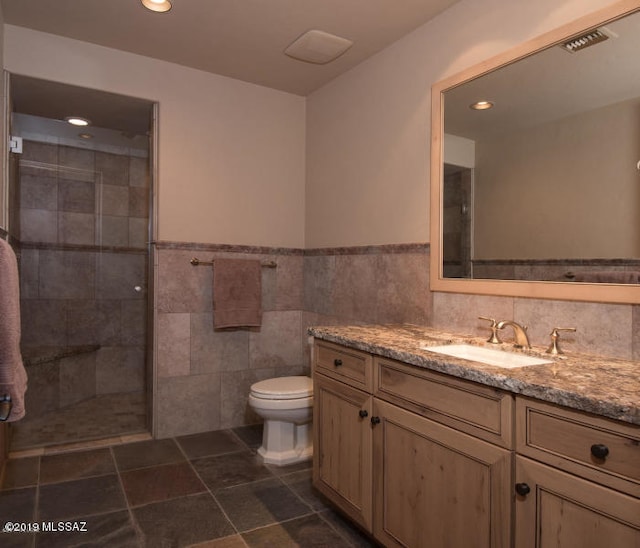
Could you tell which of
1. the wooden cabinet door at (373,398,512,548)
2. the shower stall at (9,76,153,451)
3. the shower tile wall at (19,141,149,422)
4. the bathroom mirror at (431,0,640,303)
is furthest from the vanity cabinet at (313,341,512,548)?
the shower tile wall at (19,141,149,422)

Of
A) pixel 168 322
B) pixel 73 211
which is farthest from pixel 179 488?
pixel 73 211

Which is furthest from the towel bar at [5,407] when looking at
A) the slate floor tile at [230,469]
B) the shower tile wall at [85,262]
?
the shower tile wall at [85,262]

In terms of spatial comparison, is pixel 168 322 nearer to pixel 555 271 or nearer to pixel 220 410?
pixel 220 410

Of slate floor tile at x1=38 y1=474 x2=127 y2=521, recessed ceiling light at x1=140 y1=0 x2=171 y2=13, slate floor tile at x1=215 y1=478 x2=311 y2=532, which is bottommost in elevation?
slate floor tile at x1=215 y1=478 x2=311 y2=532

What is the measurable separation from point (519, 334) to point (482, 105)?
106 centimetres

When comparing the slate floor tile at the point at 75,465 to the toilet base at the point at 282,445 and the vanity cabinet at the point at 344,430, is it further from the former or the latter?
the vanity cabinet at the point at 344,430

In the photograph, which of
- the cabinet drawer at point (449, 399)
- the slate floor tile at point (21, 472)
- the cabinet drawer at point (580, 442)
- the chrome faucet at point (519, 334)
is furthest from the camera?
the slate floor tile at point (21, 472)

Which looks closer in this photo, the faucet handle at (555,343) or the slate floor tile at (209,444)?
the faucet handle at (555,343)

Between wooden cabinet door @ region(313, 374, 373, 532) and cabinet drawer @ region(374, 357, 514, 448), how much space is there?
6.4 inches

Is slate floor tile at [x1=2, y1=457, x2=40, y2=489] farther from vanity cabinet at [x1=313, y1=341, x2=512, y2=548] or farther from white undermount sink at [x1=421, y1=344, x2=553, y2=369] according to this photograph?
white undermount sink at [x1=421, y1=344, x2=553, y2=369]

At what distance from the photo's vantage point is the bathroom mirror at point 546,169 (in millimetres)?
1585

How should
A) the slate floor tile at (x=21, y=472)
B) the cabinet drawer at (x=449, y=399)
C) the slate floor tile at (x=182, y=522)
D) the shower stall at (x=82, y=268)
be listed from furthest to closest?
the shower stall at (x=82, y=268), the slate floor tile at (x=21, y=472), the slate floor tile at (x=182, y=522), the cabinet drawer at (x=449, y=399)

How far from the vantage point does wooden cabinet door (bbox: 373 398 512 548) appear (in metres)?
1.28

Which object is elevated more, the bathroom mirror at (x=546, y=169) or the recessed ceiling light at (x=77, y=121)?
the recessed ceiling light at (x=77, y=121)
